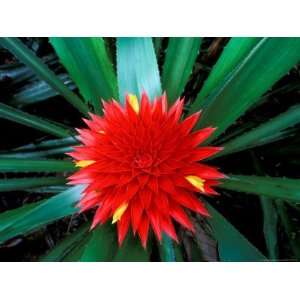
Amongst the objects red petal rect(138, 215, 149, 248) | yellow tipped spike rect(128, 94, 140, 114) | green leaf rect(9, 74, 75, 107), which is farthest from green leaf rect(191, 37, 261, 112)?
green leaf rect(9, 74, 75, 107)

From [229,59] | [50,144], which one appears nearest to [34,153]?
[50,144]

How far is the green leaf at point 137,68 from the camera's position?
82 cm

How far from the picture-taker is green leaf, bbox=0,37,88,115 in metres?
0.86

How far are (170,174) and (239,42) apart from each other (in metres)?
0.24

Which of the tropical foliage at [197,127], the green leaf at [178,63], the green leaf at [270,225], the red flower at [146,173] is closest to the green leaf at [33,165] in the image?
the tropical foliage at [197,127]

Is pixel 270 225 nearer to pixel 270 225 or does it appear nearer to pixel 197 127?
pixel 270 225

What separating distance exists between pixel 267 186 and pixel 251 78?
17cm

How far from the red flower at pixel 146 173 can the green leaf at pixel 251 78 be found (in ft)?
0.20

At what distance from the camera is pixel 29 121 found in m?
0.88

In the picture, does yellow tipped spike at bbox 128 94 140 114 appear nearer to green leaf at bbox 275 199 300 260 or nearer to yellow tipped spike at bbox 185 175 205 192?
yellow tipped spike at bbox 185 175 205 192

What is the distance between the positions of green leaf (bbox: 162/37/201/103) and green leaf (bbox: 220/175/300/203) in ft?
0.56

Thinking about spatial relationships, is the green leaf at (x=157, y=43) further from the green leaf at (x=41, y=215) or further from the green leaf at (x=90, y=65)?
the green leaf at (x=41, y=215)
